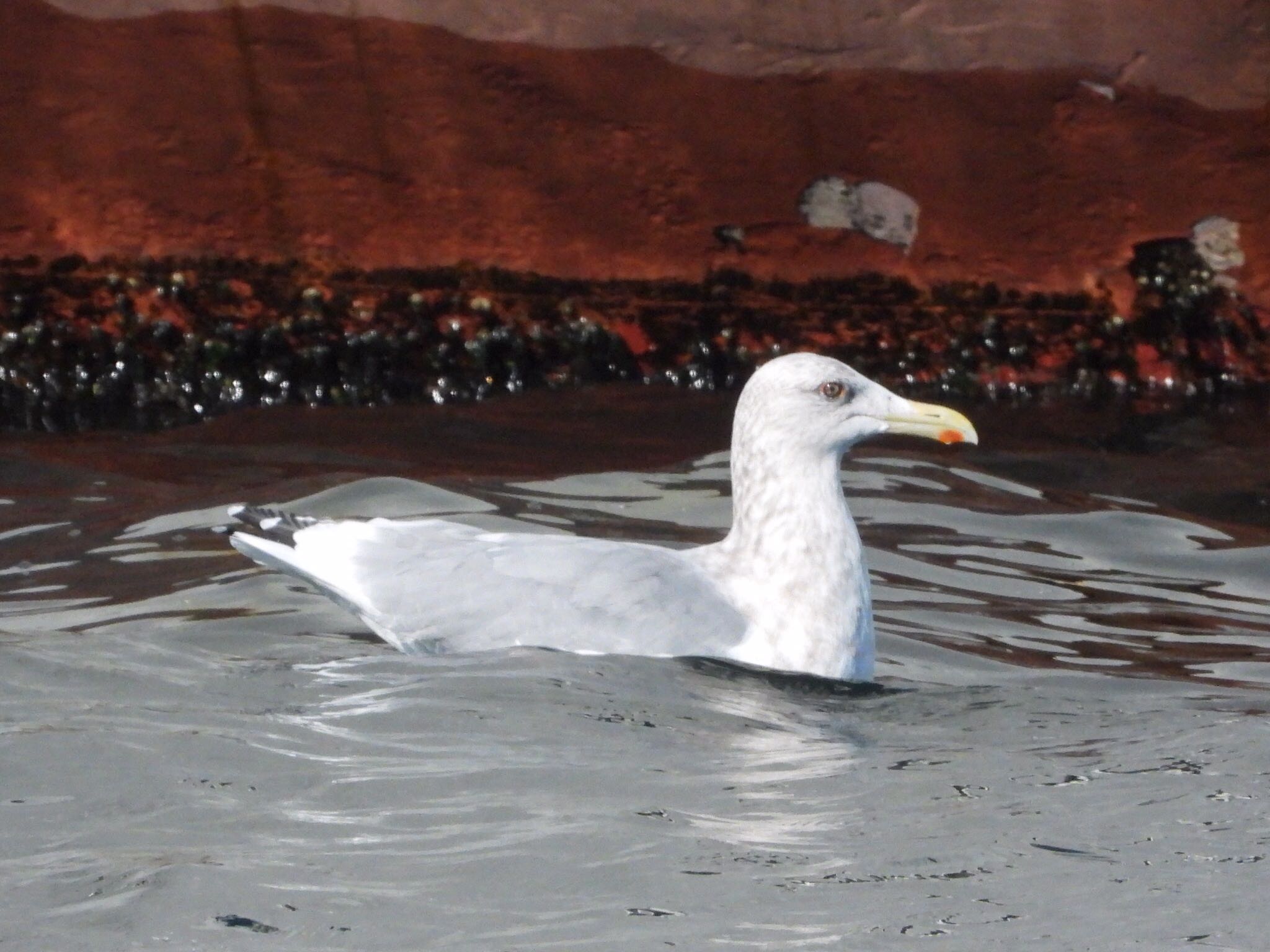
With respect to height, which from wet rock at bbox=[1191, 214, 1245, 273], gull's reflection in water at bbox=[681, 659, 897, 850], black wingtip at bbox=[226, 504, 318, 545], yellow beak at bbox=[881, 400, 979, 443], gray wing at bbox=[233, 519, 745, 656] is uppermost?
wet rock at bbox=[1191, 214, 1245, 273]

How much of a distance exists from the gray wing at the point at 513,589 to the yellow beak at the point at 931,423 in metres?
0.72

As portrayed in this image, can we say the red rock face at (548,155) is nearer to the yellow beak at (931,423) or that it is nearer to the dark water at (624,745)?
the dark water at (624,745)

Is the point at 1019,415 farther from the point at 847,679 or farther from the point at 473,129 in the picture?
the point at 847,679

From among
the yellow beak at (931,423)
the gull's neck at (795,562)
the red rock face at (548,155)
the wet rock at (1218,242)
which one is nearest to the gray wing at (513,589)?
the gull's neck at (795,562)

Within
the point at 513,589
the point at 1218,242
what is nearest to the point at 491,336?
the point at 1218,242

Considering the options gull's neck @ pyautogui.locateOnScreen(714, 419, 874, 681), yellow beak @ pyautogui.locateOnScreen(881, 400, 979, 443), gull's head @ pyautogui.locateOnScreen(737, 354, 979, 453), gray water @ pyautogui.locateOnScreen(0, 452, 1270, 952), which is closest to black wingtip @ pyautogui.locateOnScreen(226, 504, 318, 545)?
gray water @ pyautogui.locateOnScreen(0, 452, 1270, 952)

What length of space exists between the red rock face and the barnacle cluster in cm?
13

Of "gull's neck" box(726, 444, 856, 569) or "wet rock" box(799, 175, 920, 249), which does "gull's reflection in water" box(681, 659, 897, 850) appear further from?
"wet rock" box(799, 175, 920, 249)

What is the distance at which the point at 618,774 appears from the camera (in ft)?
13.3

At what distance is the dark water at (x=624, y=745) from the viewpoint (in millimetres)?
3211

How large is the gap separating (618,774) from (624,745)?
24cm

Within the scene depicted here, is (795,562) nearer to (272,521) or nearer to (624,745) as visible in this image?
(624,745)

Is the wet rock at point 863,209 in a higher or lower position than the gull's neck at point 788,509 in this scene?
higher

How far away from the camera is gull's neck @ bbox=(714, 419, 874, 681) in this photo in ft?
16.8
